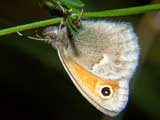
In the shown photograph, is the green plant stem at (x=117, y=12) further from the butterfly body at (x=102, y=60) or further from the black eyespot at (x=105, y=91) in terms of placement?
the black eyespot at (x=105, y=91)

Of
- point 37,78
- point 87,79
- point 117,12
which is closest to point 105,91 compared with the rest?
point 87,79

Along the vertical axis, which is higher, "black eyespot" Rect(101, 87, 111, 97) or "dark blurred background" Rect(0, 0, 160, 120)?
"black eyespot" Rect(101, 87, 111, 97)

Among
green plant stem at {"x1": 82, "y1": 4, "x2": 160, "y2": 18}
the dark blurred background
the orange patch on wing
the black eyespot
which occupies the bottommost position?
the dark blurred background

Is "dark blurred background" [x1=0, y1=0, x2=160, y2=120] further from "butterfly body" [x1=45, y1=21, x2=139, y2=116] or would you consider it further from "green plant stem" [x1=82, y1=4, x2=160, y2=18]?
"green plant stem" [x1=82, y1=4, x2=160, y2=18]

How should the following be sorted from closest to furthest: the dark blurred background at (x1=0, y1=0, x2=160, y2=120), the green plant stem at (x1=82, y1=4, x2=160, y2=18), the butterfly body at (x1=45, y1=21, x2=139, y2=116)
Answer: the green plant stem at (x1=82, y1=4, x2=160, y2=18), the butterfly body at (x1=45, y1=21, x2=139, y2=116), the dark blurred background at (x1=0, y1=0, x2=160, y2=120)

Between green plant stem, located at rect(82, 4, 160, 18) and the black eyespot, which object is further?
the black eyespot

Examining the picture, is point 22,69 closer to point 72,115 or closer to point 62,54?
point 72,115

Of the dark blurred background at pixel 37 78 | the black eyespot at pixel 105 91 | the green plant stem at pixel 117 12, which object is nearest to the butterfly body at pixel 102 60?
the black eyespot at pixel 105 91

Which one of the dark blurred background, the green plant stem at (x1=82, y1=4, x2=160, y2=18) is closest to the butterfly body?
the green plant stem at (x1=82, y1=4, x2=160, y2=18)
